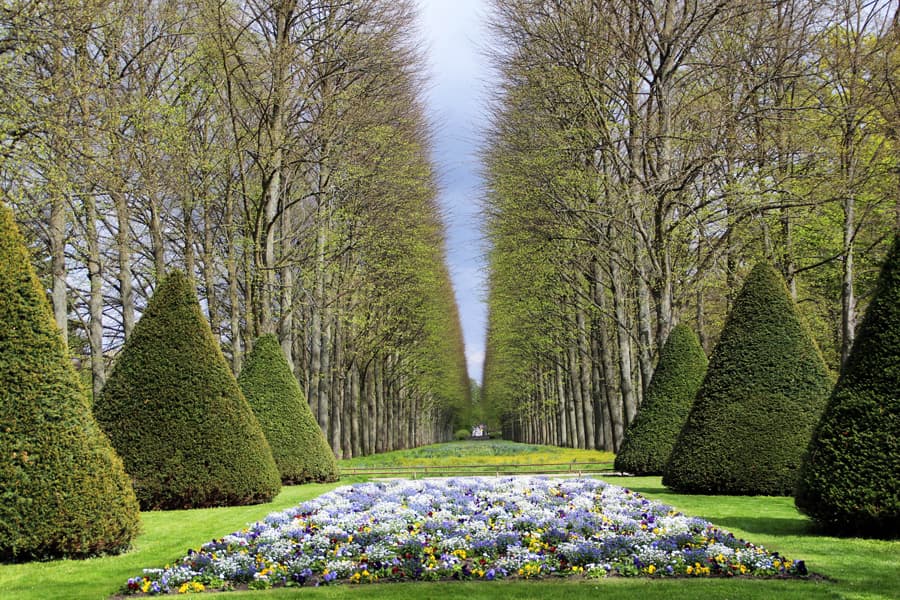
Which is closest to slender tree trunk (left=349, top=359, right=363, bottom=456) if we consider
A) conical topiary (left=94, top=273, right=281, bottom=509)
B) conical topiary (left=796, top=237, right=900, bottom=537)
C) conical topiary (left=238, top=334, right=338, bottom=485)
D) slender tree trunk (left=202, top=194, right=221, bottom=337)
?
slender tree trunk (left=202, top=194, right=221, bottom=337)

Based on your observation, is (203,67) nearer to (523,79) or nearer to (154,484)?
(523,79)

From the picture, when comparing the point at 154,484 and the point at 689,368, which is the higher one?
the point at 689,368

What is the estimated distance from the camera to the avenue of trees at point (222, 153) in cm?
1577

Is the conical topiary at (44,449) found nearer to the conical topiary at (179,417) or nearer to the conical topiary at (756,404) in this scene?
the conical topiary at (179,417)

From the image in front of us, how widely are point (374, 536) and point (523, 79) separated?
67.6ft

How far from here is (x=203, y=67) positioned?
22578 millimetres

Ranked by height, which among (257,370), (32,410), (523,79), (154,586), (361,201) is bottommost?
(154,586)

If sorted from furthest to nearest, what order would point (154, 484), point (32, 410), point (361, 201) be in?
point (361, 201)
point (154, 484)
point (32, 410)

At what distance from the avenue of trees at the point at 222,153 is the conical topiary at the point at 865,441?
1323cm

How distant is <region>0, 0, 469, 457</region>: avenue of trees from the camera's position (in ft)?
51.8

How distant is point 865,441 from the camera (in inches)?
376

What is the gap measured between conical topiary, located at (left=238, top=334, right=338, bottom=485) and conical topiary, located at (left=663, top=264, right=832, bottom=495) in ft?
28.3

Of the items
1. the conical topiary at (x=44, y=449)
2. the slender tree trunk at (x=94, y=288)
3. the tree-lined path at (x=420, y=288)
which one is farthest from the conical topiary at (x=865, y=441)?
the slender tree trunk at (x=94, y=288)

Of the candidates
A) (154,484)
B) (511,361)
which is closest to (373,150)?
(154,484)
